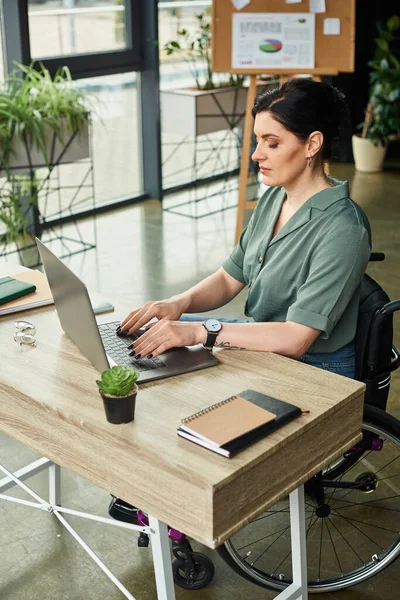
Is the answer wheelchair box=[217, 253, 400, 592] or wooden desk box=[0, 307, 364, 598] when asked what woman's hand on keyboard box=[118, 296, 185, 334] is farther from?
wheelchair box=[217, 253, 400, 592]

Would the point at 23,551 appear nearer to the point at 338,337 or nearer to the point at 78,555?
the point at 78,555

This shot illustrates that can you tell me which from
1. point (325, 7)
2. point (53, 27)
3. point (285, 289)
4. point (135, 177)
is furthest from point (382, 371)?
point (135, 177)

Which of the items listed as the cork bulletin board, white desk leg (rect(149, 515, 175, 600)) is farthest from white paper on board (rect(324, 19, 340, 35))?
white desk leg (rect(149, 515, 175, 600))

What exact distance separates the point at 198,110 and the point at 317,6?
1.35m

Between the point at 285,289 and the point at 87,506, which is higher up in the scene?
the point at 285,289

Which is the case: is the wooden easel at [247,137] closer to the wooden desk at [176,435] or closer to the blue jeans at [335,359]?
the blue jeans at [335,359]

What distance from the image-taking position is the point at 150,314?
2.18m

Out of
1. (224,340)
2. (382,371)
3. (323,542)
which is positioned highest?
(224,340)

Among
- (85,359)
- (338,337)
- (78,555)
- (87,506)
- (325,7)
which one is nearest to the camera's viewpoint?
(85,359)

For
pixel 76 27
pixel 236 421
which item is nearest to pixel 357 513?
pixel 236 421

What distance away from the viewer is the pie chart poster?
4.70 m

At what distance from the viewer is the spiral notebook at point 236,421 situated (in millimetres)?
1598

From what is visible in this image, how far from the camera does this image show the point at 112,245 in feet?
17.4

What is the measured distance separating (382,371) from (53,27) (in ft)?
12.9
